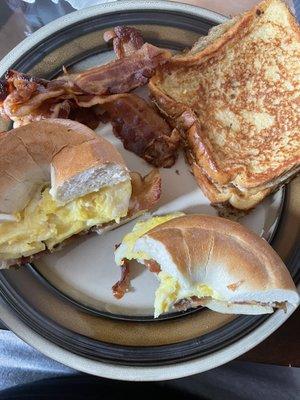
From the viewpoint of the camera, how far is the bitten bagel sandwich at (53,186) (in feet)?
4.82

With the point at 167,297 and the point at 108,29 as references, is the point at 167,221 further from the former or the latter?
the point at 108,29

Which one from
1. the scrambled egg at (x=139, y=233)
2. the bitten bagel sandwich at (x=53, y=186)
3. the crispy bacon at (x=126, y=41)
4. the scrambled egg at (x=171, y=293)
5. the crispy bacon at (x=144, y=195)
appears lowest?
the scrambled egg at (x=171, y=293)

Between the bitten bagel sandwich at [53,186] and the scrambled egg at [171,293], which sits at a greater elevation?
the bitten bagel sandwich at [53,186]

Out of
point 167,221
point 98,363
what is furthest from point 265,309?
point 98,363

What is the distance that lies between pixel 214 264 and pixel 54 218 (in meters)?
0.44

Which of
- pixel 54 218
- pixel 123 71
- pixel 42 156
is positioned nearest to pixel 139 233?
pixel 54 218

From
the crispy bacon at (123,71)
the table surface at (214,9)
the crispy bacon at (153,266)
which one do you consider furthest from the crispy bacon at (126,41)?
the crispy bacon at (153,266)

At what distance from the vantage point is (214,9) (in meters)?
2.04

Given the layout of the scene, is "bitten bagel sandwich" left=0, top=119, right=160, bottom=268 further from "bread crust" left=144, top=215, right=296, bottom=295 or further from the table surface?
the table surface

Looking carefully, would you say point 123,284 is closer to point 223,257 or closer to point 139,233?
point 139,233

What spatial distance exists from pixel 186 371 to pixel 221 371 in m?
0.26

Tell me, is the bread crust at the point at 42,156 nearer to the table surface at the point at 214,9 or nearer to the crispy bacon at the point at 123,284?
the crispy bacon at the point at 123,284

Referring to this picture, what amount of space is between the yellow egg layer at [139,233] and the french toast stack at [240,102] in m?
0.17

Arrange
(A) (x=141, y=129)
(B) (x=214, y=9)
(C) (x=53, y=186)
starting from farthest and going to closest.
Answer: (B) (x=214, y=9), (A) (x=141, y=129), (C) (x=53, y=186)
